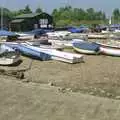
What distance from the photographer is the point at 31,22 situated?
79625mm

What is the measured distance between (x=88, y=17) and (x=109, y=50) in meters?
75.3

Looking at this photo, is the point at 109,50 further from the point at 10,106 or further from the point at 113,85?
the point at 10,106

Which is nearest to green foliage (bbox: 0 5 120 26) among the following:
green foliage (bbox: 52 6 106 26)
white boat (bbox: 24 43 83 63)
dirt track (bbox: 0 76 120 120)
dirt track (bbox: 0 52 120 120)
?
green foliage (bbox: 52 6 106 26)

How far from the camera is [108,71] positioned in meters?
20.0

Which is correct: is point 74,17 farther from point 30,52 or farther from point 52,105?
point 52,105

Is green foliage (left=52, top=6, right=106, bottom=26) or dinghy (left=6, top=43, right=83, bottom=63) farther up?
green foliage (left=52, top=6, right=106, bottom=26)

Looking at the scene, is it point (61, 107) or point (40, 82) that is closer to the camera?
point (61, 107)

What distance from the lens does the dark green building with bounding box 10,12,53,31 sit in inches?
2984

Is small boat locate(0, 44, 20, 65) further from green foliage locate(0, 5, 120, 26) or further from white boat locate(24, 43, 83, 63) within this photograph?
green foliage locate(0, 5, 120, 26)

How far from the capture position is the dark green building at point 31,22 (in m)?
75.8

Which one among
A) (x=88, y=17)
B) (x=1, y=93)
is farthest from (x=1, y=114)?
(x=88, y=17)

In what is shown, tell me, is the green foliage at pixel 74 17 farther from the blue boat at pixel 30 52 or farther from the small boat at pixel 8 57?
the small boat at pixel 8 57

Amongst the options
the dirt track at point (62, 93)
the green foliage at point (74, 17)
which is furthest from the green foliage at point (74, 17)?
the dirt track at point (62, 93)

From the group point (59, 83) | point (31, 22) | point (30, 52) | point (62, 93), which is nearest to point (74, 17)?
point (31, 22)
